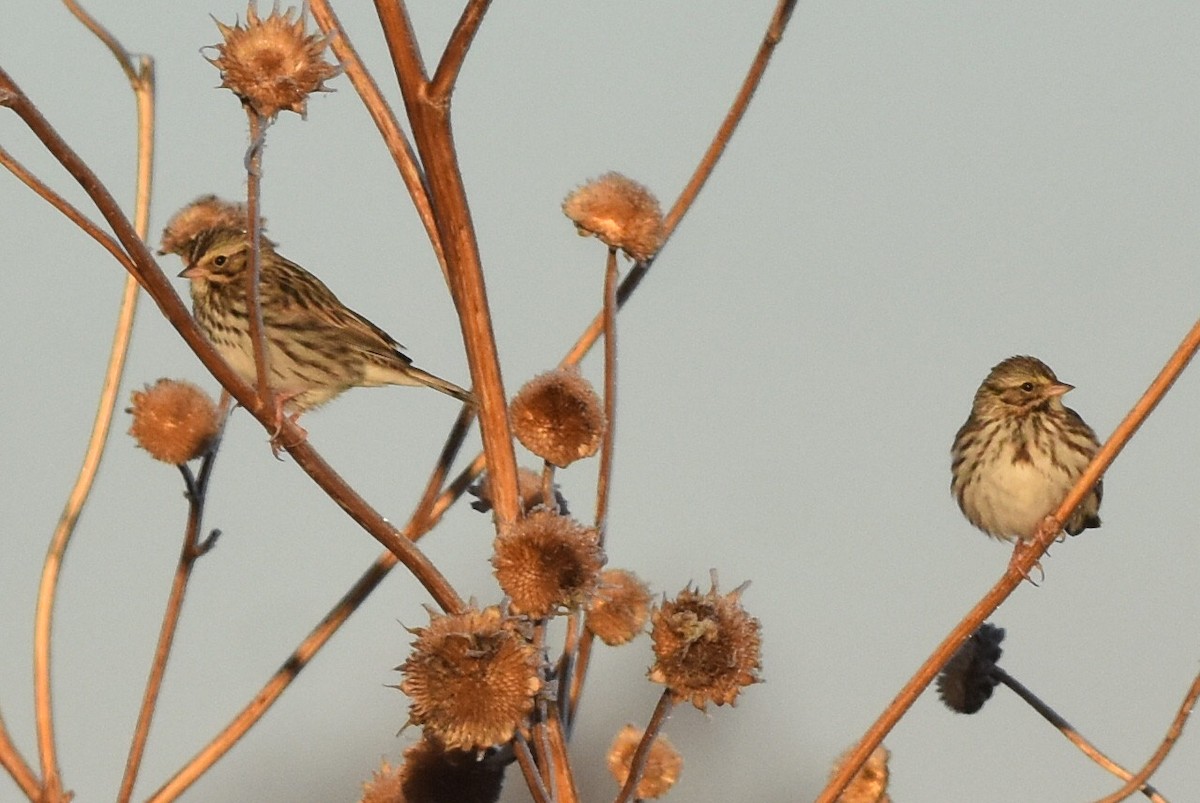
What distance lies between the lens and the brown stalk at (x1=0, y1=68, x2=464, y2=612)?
1199 millimetres

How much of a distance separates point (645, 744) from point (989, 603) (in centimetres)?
35

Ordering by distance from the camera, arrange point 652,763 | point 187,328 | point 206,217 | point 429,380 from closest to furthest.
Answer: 1. point 187,328
2. point 652,763
3. point 206,217
4. point 429,380

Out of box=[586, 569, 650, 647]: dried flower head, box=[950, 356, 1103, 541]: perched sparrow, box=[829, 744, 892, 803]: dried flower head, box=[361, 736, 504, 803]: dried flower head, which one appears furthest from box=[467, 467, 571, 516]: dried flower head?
box=[950, 356, 1103, 541]: perched sparrow

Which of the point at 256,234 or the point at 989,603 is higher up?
the point at 256,234

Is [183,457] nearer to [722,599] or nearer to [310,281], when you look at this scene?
[722,599]

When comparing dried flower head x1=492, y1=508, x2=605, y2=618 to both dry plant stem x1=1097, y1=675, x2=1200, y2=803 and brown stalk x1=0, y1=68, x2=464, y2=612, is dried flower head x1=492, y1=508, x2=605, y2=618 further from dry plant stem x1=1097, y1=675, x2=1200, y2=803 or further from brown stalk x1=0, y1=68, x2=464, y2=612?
dry plant stem x1=1097, y1=675, x2=1200, y2=803

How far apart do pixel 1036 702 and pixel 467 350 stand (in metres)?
1.04

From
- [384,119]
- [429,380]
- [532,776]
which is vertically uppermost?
[429,380]

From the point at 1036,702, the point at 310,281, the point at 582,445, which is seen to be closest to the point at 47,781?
the point at 582,445

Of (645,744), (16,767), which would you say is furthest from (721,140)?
(16,767)

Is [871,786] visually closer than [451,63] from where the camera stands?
No

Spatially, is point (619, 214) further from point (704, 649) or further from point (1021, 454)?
point (1021, 454)

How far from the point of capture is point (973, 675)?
216 cm

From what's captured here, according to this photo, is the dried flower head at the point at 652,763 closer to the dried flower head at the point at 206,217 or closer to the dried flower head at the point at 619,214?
the dried flower head at the point at 619,214
